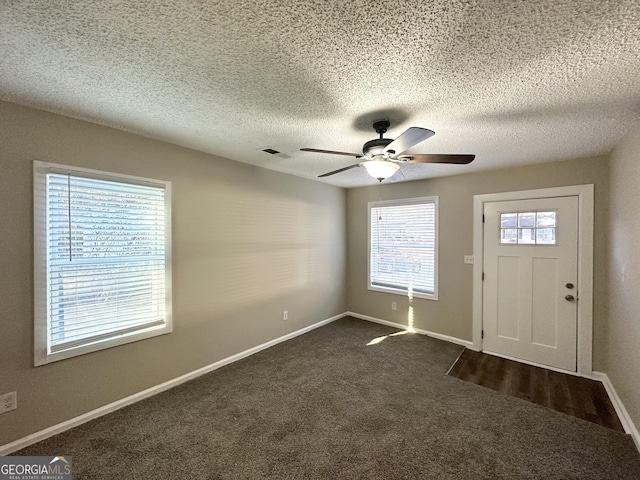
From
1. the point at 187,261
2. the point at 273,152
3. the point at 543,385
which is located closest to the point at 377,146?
the point at 273,152

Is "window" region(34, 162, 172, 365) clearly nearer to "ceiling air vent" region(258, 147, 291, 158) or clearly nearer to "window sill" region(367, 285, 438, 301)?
"ceiling air vent" region(258, 147, 291, 158)

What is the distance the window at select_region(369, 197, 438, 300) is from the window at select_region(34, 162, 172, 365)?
3228 millimetres

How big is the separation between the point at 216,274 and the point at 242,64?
2218mm

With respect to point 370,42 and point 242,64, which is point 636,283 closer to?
point 370,42

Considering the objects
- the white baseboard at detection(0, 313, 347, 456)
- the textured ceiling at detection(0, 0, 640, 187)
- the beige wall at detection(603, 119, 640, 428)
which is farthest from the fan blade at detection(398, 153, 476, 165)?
the white baseboard at detection(0, 313, 347, 456)

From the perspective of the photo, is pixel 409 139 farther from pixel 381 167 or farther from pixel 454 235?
pixel 454 235

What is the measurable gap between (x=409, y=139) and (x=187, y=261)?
7.82 ft

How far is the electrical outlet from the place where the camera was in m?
1.81

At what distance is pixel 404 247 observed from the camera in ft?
14.4

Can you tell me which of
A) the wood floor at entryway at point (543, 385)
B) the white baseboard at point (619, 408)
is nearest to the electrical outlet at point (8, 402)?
the wood floor at entryway at point (543, 385)

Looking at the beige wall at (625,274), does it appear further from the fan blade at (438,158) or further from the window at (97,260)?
the window at (97,260)

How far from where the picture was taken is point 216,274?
119 inches

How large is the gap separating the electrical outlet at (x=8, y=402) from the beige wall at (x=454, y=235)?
4149 mm

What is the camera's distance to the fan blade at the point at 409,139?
5.21 ft
